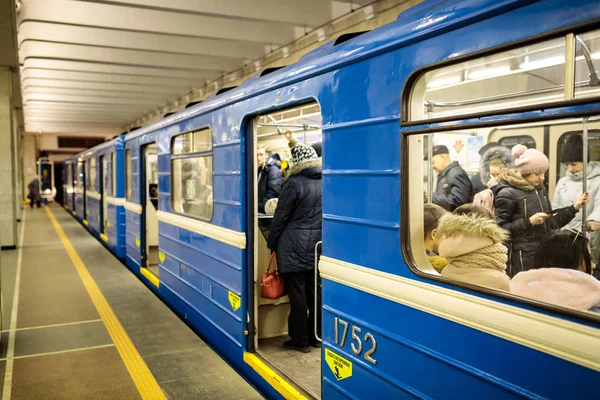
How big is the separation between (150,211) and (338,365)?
670 centimetres

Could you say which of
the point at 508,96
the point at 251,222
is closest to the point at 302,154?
the point at 251,222

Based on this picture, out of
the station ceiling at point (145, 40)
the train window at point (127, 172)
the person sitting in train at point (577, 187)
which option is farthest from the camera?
Result: the train window at point (127, 172)

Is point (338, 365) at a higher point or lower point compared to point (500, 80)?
lower

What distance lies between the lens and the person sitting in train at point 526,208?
227 centimetres

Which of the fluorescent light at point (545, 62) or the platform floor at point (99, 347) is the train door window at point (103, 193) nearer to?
the platform floor at point (99, 347)

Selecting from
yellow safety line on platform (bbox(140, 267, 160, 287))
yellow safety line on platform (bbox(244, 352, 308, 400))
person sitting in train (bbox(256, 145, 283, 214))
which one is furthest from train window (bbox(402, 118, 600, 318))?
yellow safety line on platform (bbox(140, 267, 160, 287))

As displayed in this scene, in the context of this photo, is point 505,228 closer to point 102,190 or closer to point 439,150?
point 439,150

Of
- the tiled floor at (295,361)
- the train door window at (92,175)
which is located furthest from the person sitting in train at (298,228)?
the train door window at (92,175)

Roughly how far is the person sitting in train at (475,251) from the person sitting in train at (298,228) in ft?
7.03

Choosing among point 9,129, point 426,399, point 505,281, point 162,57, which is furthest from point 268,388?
point 9,129

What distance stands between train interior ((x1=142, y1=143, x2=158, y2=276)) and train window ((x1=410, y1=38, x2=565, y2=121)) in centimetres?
514

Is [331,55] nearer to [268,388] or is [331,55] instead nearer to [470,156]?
[470,156]

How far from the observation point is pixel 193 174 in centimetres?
550

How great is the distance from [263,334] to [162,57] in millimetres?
6392
